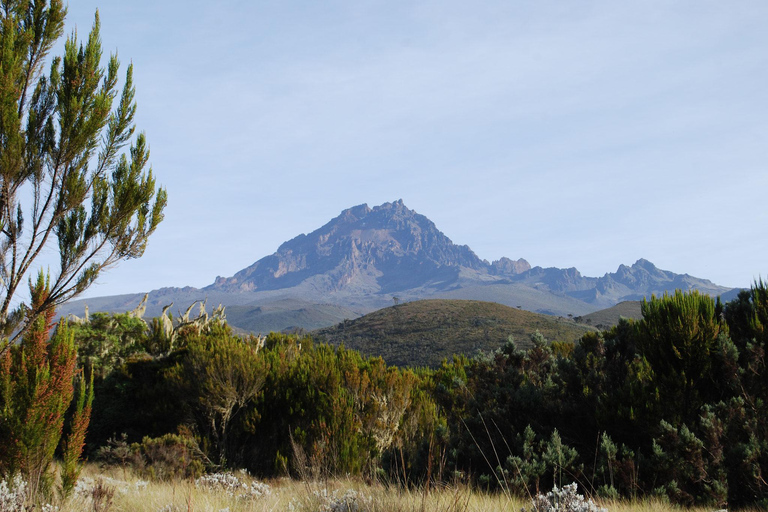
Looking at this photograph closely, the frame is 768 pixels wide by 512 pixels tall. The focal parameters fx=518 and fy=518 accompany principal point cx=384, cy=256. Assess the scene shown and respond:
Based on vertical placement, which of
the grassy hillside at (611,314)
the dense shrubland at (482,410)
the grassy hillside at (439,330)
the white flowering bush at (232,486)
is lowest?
the grassy hillside at (611,314)

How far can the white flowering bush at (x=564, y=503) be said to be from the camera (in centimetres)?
371

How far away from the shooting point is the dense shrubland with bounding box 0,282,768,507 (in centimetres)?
563

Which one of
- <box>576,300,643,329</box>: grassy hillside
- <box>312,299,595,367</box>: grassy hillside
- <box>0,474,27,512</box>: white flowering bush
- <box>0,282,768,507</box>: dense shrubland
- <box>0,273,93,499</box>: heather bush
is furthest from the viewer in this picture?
<box>576,300,643,329</box>: grassy hillside

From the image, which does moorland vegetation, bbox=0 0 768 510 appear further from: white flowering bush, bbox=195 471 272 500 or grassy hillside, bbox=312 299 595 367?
grassy hillside, bbox=312 299 595 367

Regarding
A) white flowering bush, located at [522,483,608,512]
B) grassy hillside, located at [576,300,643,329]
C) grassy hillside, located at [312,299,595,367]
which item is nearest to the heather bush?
white flowering bush, located at [522,483,608,512]

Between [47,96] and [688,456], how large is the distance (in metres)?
9.17

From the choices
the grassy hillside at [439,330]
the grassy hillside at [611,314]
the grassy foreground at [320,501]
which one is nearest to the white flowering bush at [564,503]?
the grassy foreground at [320,501]

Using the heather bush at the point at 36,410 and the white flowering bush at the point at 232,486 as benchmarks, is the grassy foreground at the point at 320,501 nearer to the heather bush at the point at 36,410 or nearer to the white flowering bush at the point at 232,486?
the white flowering bush at the point at 232,486

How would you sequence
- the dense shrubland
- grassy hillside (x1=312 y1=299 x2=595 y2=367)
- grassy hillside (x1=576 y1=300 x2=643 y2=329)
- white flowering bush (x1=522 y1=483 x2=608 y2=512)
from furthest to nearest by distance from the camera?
grassy hillside (x1=576 y1=300 x2=643 y2=329)
grassy hillside (x1=312 y1=299 x2=595 y2=367)
the dense shrubland
white flowering bush (x1=522 y1=483 x2=608 y2=512)

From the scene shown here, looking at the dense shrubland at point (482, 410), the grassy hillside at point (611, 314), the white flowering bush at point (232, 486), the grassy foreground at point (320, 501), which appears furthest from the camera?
the grassy hillside at point (611, 314)

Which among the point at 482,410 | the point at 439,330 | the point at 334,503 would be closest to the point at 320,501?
the point at 334,503

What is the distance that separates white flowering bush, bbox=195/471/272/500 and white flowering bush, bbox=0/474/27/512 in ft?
6.81

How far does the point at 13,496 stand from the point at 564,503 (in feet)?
15.6

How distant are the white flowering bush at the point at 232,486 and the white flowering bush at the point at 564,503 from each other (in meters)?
3.46
